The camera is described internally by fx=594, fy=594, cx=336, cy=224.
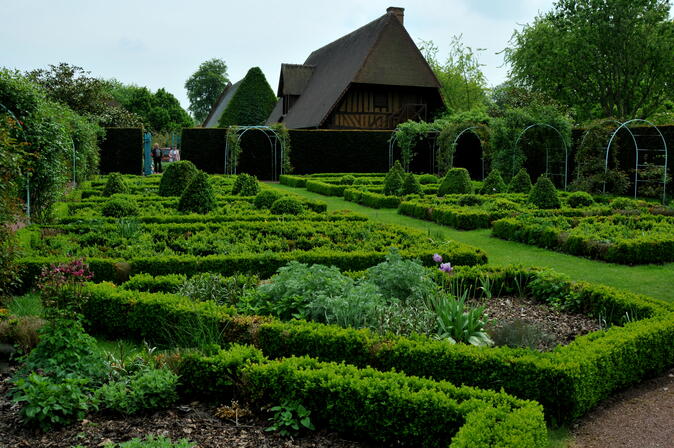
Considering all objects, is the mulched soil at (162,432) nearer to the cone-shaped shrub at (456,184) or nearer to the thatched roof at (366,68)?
the cone-shaped shrub at (456,184)

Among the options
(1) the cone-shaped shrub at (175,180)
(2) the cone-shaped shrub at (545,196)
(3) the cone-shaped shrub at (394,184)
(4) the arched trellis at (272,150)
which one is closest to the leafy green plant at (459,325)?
(2) the cone-shaped shrub at (545,196)

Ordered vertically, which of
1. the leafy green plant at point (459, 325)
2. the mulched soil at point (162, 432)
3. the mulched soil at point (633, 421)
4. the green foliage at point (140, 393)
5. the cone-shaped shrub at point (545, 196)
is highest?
the cone-shaped shrub at point (545, 196)

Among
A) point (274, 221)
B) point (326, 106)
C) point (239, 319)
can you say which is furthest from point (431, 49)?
point (239, 319)

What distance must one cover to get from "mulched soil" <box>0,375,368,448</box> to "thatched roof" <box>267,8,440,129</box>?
91.0ft

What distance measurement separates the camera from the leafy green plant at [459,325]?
4984 millimetres

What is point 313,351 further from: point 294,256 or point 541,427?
point 294,256

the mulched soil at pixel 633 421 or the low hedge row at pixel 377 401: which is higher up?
the low hedge row at pixel 377 401

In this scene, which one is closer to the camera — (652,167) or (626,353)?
(626,353)

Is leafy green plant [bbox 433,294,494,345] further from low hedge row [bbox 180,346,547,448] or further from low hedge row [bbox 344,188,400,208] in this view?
low hedge row [bbox 344,188,400,208]

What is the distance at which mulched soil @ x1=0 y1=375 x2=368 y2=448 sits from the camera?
356cm

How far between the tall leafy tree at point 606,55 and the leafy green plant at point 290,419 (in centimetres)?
3183

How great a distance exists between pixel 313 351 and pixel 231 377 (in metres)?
0.74

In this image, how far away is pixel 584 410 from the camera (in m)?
4.19

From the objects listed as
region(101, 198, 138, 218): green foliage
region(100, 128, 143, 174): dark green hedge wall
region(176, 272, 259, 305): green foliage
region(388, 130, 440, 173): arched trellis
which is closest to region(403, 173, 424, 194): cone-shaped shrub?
region(101, 198, 138, 218): green foliage
